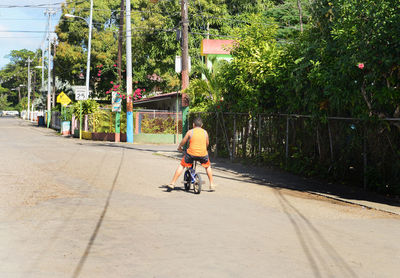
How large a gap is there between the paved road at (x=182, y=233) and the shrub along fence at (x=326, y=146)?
1823mm

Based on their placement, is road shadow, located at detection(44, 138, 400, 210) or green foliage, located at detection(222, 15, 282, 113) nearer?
road shadow, located at detection(44, 138, 400, 210)

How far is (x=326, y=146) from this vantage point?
14.2 metres

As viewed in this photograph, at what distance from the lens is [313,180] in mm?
14430

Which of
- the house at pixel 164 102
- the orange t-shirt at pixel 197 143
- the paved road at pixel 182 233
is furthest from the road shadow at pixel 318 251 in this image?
the house at pixel 164 102

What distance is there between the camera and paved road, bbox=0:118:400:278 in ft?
18.6

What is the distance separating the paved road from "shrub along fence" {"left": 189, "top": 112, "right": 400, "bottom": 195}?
1823 millimetres

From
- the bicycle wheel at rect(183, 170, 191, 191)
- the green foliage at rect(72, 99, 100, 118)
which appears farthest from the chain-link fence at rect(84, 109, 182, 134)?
the bicycle wheel at rect(183, 170, 191, 191)

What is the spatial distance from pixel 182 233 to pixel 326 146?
7884mm

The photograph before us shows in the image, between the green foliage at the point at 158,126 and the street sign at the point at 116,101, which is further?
the street sign at the point at 116,101

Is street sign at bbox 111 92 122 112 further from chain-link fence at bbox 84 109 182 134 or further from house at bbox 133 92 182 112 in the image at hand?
house at bbox 133 92 182 112

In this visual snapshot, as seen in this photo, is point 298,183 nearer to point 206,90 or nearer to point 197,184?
point 197,184

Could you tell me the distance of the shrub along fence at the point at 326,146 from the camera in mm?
11984

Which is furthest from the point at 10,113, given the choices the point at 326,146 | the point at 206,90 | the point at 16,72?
the point at 326,146

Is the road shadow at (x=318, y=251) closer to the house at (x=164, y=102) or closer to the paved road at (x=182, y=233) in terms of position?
the paved road at (x=182, y=233)
